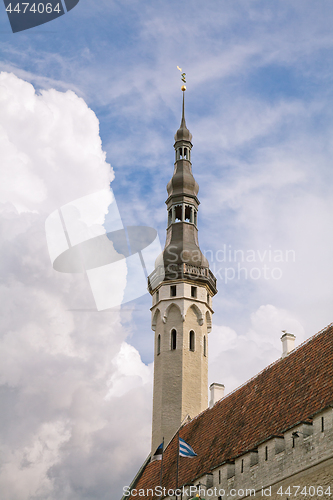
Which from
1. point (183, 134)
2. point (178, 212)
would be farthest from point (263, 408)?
point (183, 134)

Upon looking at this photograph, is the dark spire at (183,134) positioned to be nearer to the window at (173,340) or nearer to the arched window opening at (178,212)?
the arched window opening at (178,212)

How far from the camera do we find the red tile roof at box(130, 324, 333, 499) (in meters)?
26.3

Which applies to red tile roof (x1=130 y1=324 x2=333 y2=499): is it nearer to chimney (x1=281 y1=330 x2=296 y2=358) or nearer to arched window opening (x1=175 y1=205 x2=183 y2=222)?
chimney (x1=281 y1=330 x2=296 y2=358)

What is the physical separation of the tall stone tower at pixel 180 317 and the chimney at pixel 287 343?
42.7 feet

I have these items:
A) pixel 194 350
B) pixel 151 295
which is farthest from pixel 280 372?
pixel 151 295

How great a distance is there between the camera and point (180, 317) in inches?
1868

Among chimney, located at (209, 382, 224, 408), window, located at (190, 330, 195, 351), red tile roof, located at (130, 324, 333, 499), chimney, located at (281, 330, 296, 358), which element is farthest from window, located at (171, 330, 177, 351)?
→ chimney, located at (281, 330, 296, 358)

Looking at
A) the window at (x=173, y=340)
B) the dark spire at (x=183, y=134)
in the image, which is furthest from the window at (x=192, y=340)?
the dark spire at (x=183, y=134)

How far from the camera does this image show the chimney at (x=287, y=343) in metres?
33.1

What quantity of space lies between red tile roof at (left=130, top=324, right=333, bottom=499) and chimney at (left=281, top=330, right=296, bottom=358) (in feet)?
1.78

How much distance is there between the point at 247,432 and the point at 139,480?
1713cm

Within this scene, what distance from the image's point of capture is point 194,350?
46.6 metres

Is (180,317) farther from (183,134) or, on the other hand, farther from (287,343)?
(183,134)

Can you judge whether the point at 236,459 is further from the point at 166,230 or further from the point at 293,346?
the point at 166,230
